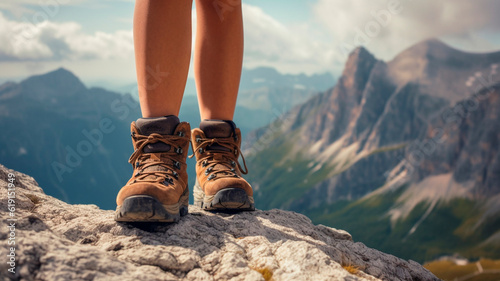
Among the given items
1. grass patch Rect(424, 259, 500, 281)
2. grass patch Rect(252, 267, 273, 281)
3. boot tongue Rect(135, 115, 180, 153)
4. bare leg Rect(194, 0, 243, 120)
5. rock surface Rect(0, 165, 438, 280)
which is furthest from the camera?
grass patch Rect(424, 259, 500, 281)

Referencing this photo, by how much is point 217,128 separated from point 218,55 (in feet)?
3.28

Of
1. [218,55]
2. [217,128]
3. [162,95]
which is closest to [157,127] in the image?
[162,95]

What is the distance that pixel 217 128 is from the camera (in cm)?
522

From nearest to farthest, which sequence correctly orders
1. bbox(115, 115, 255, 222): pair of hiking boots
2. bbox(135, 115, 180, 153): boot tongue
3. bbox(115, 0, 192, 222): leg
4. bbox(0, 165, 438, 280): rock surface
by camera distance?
bbox(0, 165, 438, 280): rock surface < bbox(115, 115, 255, 222): pair of hiking boots < bbox(115, 0, 192, 222): leg < bbox(135, 115, 180, 153): boot tongue

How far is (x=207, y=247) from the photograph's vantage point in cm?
394

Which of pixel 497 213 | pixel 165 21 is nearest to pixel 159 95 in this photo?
pixel 165 21

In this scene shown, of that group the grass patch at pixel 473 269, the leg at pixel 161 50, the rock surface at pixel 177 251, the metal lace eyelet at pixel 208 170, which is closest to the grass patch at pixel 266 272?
the rock surface at pixel 177 251

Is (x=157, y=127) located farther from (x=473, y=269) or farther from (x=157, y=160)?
(x=473, y=269)

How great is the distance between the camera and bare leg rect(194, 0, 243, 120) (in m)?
5.31

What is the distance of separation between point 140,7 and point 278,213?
348cm

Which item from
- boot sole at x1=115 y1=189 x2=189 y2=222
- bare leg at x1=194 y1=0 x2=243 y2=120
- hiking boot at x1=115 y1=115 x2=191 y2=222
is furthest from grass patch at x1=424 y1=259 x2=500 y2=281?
boot sole at x1=115 y1=189 x2=189 y2=222

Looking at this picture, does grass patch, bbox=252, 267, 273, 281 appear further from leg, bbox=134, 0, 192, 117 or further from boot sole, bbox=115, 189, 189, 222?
leg, bbox=134, 0, 192, 117

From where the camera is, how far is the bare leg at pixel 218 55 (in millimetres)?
5309

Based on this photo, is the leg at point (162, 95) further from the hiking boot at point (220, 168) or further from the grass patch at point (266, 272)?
the grass patch at point (266, 272)
